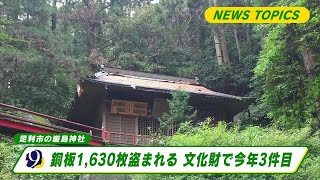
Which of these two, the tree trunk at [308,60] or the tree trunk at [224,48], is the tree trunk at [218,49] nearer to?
the tree trunk at [224,48]

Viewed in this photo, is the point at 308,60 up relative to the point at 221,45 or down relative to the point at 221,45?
down

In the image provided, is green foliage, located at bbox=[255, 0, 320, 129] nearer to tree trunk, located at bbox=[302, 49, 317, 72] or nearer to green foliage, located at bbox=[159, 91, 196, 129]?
tree trunk, located at bbox=[302, 49, 317, 72]

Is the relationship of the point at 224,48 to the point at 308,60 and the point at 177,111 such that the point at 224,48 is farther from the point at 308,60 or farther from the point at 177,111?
the point at 308,60

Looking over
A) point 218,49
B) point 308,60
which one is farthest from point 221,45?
point 308,60

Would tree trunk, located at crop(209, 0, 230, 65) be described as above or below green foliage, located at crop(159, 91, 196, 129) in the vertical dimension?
above

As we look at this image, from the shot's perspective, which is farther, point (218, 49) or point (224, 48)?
point (218, 49)

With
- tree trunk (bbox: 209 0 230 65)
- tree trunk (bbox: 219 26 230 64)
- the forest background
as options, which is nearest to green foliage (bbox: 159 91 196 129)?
the forest background

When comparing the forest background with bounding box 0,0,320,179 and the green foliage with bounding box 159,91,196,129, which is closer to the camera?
the forest background with bounding box 0,0,320,179

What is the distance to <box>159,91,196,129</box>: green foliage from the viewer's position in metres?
14.6

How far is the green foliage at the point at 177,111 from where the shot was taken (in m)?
14.6

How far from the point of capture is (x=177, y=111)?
48.0 feet

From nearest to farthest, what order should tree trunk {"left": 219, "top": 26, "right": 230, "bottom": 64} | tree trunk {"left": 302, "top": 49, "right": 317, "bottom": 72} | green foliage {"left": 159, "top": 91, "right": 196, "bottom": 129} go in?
tree trunk {"left": 302, "top": 49, "right": 317, "bottom": 72} → green foliage {"left": 159, "top": 91, "right": 196, "bottom": 129} → tree trunk {"left": 219, "top": 26, "right": 230, "bottom": 64}

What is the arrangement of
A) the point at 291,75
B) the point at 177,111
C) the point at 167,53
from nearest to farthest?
1. the point at 291,75
2. the point at 177,111
3. the point at 167,53

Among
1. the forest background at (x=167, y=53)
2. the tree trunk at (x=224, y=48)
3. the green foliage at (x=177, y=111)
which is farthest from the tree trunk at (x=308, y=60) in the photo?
the tree trunk at (x=224, y=48)
